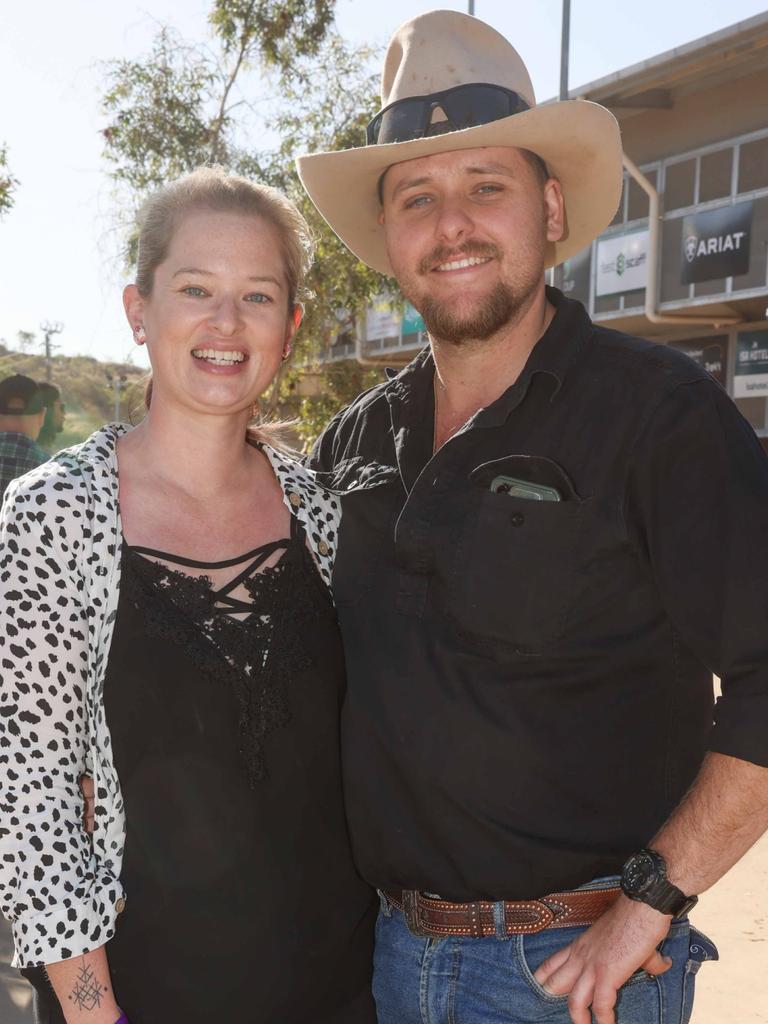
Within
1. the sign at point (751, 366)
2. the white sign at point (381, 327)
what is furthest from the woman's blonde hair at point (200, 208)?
the white sign at point (381, 327)

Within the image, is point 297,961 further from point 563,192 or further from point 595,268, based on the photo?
point 595,268

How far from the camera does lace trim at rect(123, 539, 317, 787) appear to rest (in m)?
2.28

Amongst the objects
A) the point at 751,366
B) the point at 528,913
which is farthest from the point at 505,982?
the point at 751,366

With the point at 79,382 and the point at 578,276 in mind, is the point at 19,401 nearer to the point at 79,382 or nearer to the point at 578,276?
the point at 578,276

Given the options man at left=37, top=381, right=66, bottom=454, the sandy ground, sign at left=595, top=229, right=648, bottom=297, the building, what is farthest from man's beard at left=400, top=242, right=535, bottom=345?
sign at left=595, top=229, right=648, bottom=297

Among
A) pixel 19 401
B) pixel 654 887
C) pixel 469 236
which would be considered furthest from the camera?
pixel 19 401

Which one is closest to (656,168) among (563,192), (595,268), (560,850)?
(595,268)

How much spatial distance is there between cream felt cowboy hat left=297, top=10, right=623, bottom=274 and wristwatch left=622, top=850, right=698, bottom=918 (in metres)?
1.64

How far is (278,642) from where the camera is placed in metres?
2.40

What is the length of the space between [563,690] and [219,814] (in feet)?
2.41

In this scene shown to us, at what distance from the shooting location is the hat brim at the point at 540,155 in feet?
8.90

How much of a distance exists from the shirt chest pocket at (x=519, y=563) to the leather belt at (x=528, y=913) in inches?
20.0

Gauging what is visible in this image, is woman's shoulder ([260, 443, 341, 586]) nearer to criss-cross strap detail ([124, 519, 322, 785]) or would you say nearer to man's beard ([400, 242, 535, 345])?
criss-cross strap detail ([124, 519, 322, 785])

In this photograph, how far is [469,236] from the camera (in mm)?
2711
